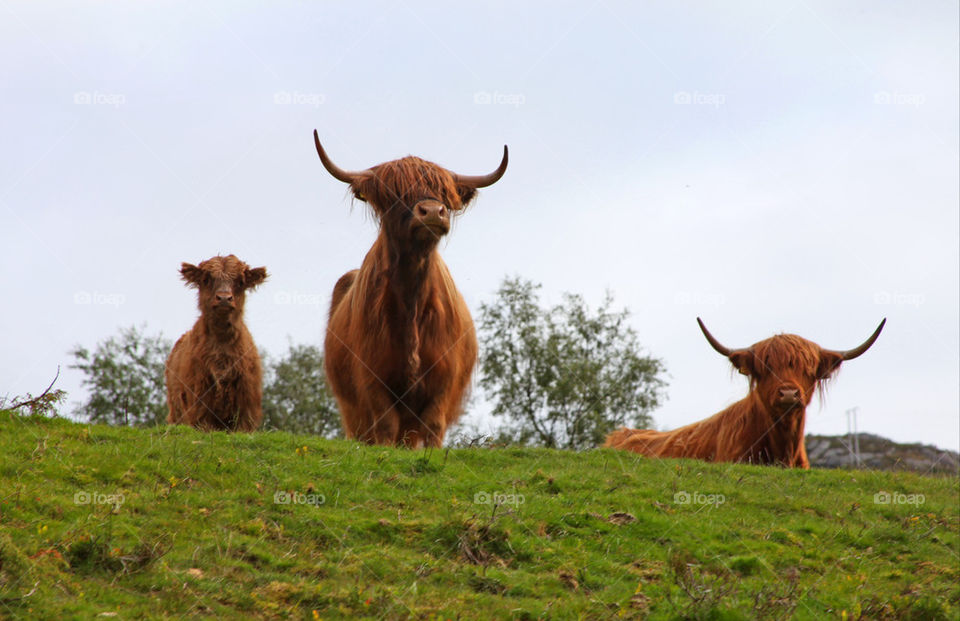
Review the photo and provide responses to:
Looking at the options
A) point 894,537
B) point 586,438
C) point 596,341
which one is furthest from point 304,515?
point 596,341

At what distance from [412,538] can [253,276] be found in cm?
633

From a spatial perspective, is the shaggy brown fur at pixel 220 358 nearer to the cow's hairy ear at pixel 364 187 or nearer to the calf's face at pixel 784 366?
the cow's hairy ear at pixel 364 187

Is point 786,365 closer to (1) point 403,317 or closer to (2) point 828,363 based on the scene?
(2) point 828,363

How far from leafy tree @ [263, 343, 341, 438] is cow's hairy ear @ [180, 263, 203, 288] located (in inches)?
464

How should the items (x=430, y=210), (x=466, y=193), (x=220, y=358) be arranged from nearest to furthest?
(x=430, y=210)
(x=466, y=193)
(x=220, y=358)

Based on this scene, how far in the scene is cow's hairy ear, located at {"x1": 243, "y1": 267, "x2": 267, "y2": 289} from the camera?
41.2 ft

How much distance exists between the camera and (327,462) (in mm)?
8508

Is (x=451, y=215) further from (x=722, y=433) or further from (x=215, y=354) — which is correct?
(x=722, y=433)

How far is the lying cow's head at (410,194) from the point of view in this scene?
30.7 feet

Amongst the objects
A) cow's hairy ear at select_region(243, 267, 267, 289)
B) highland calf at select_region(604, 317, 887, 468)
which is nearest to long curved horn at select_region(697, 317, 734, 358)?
highland calf at select_region(604, 317, 887, 468)

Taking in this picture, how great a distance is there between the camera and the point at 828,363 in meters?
12.4

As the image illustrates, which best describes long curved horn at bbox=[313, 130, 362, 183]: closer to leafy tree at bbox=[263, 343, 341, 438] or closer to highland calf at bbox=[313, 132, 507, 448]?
highland calf at bbox=[313, 132, 507, 448]

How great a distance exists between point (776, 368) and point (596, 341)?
11102 millimetres

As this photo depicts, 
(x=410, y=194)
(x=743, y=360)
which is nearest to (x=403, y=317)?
(x=410, y=194)
